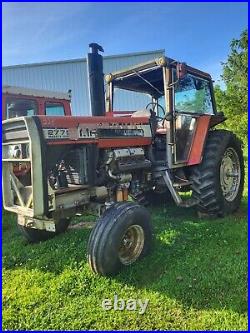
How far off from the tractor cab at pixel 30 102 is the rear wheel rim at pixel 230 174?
3921 mm

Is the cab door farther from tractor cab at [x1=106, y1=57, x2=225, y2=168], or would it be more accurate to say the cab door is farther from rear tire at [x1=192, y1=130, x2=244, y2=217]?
rear tire at [x1=192, y1=130, x2=244, y2=217]

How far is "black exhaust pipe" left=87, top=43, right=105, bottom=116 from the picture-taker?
14.0ft

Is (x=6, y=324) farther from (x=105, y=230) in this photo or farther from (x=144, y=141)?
(x=144, y=141)

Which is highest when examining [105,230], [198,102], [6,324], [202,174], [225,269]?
[198,102]

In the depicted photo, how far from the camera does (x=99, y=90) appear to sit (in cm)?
438

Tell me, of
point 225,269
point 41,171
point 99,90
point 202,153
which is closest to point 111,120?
point 99,90

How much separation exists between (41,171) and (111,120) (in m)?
1.20

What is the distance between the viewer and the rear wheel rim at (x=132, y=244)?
3610mm

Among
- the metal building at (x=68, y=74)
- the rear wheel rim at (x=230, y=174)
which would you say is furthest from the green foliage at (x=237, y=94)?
the rear wheel rim at (x=230, y=174)

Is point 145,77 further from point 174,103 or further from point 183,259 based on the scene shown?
point 183,259

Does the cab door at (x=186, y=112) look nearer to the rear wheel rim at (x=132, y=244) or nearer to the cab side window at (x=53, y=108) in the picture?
the rear wheel rim at (x=132, y=244)

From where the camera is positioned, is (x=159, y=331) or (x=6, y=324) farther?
(x=6, y=324)

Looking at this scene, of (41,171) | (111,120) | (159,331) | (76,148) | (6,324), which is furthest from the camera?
(111,120)

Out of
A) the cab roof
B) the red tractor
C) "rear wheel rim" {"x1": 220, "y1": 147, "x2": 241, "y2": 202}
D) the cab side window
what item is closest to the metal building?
the cab side window
